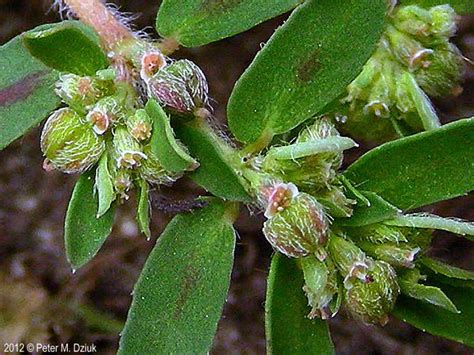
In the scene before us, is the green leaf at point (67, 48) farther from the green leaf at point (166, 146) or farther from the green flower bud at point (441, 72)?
the green flower bud at point (441, 72)

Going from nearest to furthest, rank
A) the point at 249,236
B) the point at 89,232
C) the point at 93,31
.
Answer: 1. the point at 89,232
2. the point at 93,31
3. the point at 249,236

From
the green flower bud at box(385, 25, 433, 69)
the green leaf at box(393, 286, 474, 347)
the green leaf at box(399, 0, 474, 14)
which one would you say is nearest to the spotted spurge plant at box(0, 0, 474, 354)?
the green leaf at box(393, 286, 474, 347)

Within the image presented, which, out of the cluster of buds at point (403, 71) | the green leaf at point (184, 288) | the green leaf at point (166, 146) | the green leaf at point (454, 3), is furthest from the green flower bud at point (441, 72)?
the green leaf at point (166, 146)

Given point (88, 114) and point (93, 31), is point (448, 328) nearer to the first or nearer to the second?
point (88, 114)

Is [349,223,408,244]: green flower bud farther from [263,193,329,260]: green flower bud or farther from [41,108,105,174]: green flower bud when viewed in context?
[41,108,105,174]: green flower bud

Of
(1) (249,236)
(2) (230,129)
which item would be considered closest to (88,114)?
(2) (230,129)

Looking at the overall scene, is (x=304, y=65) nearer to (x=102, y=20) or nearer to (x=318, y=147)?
(x=318, y=147)
